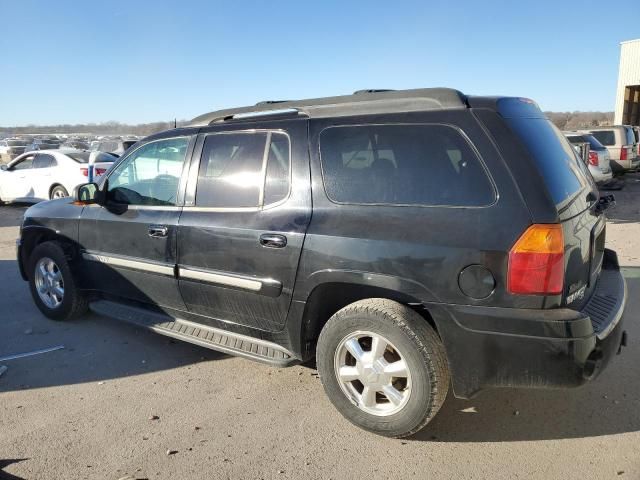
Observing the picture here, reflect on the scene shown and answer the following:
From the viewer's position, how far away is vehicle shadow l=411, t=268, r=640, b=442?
9.93ft

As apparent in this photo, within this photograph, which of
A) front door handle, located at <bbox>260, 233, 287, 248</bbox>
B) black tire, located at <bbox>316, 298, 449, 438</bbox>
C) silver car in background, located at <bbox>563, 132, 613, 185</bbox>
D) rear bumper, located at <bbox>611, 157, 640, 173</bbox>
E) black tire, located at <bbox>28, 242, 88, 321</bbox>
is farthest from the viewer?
rear bumper, located at <bbox>611, 157, 640, 173</bbox>

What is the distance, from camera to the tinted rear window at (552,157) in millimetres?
2672

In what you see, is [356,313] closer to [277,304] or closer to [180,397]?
[277,304]

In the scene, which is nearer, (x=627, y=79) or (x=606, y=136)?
(x=606, y=136)

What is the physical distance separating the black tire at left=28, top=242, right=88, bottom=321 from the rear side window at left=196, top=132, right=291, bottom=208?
1.79m

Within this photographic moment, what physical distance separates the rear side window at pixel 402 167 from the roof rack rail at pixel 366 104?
115 millimetres

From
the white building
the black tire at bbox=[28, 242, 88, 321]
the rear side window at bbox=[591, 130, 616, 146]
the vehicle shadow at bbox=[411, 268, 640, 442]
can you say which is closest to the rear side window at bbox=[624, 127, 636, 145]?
the rear side window at bbox=[591, 130, 616, 146]

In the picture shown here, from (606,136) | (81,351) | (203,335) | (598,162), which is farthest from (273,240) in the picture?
(606,136)

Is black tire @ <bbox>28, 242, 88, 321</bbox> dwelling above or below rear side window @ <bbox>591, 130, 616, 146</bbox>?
below

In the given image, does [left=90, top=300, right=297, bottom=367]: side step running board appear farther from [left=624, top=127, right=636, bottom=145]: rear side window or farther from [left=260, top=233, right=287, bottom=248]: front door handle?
[left=624, top=127, right=636, bottom=145]: rear side window

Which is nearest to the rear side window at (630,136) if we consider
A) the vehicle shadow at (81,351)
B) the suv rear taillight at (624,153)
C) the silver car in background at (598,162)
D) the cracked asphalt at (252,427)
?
the suv rear taillight at (624,153)

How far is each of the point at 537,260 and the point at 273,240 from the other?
1500 mm

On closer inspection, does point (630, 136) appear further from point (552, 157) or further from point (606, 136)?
point (552, 157)

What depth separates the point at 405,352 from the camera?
282 centimetres
